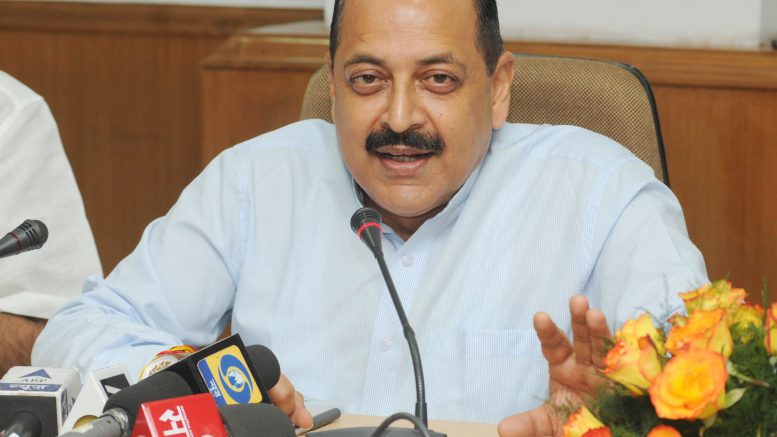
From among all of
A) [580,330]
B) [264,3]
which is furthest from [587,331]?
[264,3]

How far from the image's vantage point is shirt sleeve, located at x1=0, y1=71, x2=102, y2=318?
221 centimetres

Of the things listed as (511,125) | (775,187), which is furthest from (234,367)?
(775,187)

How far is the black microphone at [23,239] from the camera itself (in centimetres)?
136

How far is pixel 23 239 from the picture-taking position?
1.37 meters

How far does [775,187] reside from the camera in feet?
8.30

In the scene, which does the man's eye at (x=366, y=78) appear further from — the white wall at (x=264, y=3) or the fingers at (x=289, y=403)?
the white wall at (x=264, y=3)

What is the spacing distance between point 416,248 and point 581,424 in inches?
38.4

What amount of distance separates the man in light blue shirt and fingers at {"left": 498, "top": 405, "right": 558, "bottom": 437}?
0.35 metres

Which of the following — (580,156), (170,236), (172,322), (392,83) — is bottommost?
(172,322)

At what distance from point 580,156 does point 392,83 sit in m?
0.34

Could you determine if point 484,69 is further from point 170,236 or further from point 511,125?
point 170,236

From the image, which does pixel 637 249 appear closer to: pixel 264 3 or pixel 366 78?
pixel 366 78

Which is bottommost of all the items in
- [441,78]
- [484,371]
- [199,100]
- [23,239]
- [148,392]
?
[484,371]

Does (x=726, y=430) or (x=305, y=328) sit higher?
(x=726, y=430)
